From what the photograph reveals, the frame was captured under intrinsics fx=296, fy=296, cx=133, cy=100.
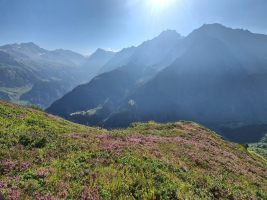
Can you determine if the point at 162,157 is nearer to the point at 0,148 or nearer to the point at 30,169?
the point at 30,169

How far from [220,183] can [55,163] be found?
40.4 feet

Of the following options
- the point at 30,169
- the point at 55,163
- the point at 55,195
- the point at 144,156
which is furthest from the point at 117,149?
the point at 55,195

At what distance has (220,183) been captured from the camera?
2247 cm

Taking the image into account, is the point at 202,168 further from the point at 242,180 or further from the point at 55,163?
the point at 55,163

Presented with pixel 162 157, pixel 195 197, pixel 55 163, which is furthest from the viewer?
pixel 162 157

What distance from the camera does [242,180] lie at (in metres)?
26.1

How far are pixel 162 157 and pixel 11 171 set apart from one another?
1209 centimetres

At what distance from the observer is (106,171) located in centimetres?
1975

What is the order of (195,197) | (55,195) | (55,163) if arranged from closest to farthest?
(55,195) → (195,197) → (55,163)

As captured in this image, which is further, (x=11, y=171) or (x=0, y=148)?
(x=0, y=148)

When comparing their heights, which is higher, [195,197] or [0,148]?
[0,148]

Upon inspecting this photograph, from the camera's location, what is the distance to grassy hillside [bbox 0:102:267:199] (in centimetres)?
1688

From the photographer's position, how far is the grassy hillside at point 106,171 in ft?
55.4

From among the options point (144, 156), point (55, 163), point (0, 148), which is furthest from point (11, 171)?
point (144, 156)
